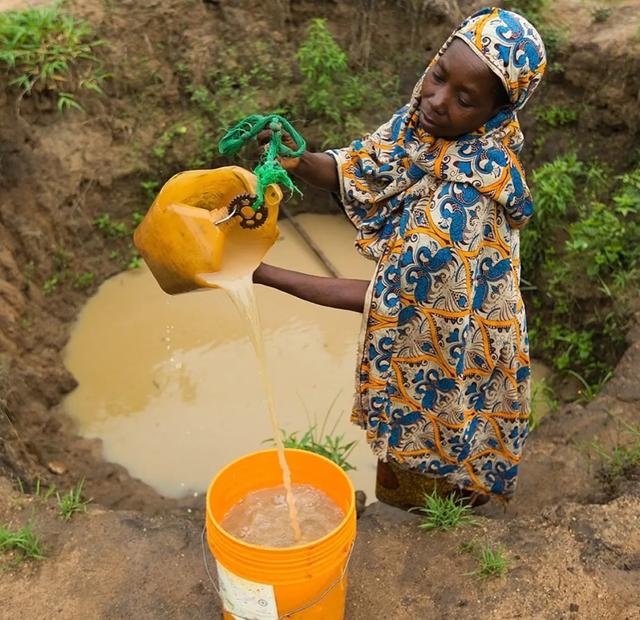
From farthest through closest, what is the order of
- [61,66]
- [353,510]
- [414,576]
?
[61,66] → [414,576] → [353,510]

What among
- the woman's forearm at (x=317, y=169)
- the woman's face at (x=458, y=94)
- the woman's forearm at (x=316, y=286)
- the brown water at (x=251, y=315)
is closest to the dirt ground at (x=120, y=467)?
Result: the brown water at (x=251, y=315)

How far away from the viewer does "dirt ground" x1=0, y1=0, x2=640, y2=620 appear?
6.89 feet

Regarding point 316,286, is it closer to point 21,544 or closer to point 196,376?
point 21,544

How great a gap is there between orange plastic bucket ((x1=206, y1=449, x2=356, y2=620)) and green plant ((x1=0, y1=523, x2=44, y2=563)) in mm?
686

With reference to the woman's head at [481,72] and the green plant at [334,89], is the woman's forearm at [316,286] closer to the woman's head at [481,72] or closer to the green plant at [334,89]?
the woman's head at [481,72]

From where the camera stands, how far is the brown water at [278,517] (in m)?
1.82

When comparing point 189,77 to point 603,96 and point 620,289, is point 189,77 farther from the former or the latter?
point 620,289

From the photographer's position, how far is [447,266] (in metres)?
1.77

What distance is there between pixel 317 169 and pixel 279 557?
1.05m

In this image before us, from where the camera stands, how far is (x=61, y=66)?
391cm

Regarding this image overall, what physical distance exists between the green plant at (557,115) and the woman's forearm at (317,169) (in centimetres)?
249

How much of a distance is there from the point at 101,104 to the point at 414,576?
323 cm

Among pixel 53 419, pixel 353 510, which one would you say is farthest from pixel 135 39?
pixel 353 510

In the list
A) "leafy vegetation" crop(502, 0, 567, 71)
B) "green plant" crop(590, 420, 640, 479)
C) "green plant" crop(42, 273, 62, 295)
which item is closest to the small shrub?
"green plant" crop(590, 420, 640, 479)
